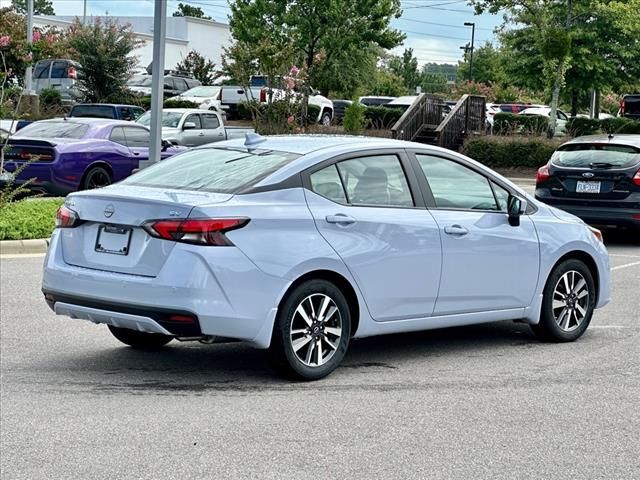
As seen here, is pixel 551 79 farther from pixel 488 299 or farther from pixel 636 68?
pixel 488 299

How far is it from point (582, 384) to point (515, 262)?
1227 millimetres

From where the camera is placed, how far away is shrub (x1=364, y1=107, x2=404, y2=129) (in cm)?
3891

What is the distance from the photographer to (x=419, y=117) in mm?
35312

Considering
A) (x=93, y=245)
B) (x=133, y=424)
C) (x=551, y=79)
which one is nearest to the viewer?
(x=133, y=424)

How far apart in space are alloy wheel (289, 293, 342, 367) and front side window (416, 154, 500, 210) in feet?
4.27

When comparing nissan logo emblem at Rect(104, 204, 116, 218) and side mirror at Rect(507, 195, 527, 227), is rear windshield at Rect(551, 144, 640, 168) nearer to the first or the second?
side mirror at Rect(507, 195, 527, 227)

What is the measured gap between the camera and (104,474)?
5.39 meters

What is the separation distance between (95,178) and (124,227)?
1267 centimetres

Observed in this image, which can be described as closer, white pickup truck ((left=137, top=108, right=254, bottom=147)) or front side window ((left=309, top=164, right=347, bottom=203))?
front side window ((left=309, top=164, right=347, bottom=203))

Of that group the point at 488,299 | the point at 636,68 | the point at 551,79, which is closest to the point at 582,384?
the point at 488,299

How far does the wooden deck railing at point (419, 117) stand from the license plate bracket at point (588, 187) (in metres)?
17.9

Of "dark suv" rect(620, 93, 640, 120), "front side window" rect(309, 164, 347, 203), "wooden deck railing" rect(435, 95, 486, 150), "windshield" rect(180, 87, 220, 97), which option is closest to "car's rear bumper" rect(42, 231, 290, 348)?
"front side window" rect(309, 164, 347, 203)

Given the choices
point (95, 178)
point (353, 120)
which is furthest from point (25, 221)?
point (353, 120)

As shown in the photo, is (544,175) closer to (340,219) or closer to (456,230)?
(456,230)
